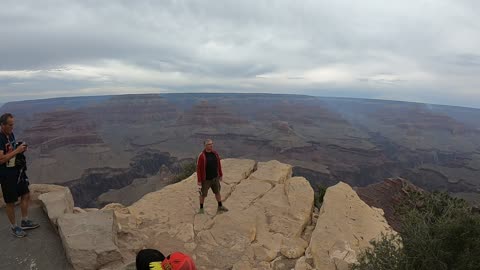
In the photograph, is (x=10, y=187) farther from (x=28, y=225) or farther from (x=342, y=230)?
(x=342, y=230)

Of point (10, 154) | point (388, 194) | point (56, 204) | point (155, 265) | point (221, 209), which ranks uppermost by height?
point (10, 154)

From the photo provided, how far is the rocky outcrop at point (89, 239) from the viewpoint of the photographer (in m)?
4.96

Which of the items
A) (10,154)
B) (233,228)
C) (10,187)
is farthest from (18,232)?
(233,228)

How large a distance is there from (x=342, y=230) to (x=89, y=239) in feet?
16.6

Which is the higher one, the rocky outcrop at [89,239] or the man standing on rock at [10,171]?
the man standing on rock at [10,171]

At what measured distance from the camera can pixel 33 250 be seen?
17.3 ft

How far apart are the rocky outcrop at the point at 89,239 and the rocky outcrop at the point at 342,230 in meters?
3.58

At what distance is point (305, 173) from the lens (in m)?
65.7

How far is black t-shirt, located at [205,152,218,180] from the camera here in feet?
24.1

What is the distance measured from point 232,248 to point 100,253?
252 centimetres

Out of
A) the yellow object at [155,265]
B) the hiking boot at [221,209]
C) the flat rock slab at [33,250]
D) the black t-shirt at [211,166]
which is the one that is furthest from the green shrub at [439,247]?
the flat rock slab at [33,250]

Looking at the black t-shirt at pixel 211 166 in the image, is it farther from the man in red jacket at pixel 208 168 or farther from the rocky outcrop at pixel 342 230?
the rocky outcrop at pixel 342 230

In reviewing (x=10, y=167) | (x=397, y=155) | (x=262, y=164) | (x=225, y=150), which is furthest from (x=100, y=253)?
(x=397, y=155)

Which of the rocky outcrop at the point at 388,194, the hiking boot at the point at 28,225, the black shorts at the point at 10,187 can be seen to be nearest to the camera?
the black shorts at the point at 10,187
